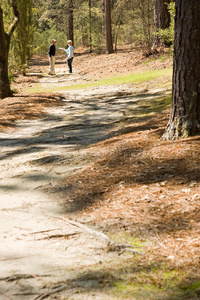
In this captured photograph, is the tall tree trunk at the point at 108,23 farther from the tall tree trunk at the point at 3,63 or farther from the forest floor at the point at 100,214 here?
the forest floor at the point at 100,214

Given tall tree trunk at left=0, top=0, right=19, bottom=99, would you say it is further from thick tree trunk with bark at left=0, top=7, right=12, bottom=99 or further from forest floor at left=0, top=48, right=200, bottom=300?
forest floor at left=0, top=48, right=200, bottom=300

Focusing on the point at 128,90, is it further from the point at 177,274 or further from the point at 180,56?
the point at 177,274

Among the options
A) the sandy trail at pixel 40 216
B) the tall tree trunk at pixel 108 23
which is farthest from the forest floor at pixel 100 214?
the tall tree trunk at pixel 108 23

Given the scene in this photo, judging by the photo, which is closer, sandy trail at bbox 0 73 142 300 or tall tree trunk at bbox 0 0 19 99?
sandy trail at bbox 0 73 142 300

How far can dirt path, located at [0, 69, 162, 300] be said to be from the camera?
2.45 metres

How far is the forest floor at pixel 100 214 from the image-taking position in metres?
2.32

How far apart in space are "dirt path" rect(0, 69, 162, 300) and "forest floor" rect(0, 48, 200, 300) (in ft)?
0.03

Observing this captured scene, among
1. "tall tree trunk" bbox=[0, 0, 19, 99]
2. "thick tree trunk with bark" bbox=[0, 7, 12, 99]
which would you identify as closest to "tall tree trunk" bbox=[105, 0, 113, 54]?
"tall tree trunk" bbox=[0, 0, 19, 99]

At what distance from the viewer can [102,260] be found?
2607 mm

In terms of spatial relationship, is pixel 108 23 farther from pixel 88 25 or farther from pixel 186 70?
pixel 186 70

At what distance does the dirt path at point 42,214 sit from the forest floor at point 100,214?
0.03 ft

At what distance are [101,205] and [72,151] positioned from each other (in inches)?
98.2

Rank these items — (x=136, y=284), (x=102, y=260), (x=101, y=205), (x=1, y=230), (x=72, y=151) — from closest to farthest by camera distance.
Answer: (x=136, y=284), (x=102, y=260), (x=1, y=230), (x=101, y=205), (x=72, y=151)

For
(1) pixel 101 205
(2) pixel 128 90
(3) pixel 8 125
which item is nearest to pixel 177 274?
(1) pixel 101 205
